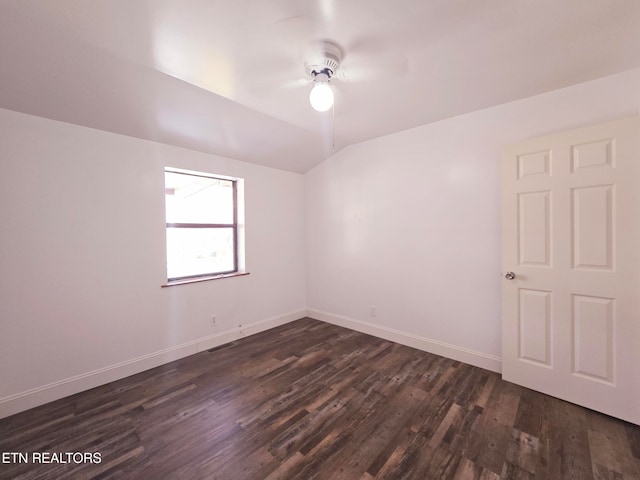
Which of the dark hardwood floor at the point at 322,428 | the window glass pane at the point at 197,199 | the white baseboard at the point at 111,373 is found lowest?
the dark hardwood floor at the point at 322,428

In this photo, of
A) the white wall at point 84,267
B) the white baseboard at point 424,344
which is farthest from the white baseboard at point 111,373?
the white baseboard at point 424,344

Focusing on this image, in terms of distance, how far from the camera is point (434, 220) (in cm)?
288

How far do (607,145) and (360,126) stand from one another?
201 centimetres

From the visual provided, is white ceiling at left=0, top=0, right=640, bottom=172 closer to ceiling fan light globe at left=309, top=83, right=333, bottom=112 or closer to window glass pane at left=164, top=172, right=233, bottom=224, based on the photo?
ceiling fan light globe at left=309, top=83, right=333, bottom=112

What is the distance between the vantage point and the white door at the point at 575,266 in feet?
6.07

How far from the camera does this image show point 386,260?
3297 millimetres

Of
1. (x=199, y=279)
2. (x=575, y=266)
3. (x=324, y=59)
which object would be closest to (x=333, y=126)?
Answer: (x=324, y=59)

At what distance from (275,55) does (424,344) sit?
10.0 feet

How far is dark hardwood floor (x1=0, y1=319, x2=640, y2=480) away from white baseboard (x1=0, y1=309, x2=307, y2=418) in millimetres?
72

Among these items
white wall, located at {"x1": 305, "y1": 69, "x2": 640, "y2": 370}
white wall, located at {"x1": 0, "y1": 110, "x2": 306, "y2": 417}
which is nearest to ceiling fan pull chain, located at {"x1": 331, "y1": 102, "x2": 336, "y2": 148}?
white wall, located at {"x1": 305, "y1": 69, "x2": 640, "y2": 370}

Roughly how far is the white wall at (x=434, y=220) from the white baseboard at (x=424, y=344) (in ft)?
0.04

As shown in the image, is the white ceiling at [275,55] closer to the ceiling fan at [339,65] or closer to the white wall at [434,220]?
the ceiling fan at [339,65]

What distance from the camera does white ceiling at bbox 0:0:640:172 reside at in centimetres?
144

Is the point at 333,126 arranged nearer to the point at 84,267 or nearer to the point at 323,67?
the point at 323,67
